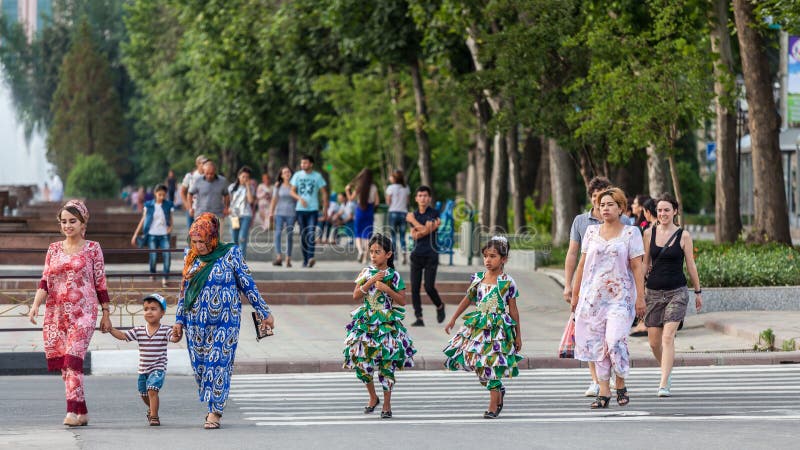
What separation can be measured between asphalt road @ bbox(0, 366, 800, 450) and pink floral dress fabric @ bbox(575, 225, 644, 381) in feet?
1.47

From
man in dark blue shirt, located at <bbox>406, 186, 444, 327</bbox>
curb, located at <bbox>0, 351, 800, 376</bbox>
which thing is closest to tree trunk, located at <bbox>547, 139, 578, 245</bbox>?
man in dark blue shirt, located at <bbox>406, 186, 444, 327</bbox>

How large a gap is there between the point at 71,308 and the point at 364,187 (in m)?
18.1

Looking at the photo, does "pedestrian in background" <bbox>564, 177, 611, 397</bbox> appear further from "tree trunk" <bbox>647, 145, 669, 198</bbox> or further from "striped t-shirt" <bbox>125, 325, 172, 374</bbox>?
"tree trunk" <bbox>647, 145, 669, 198</bbox>

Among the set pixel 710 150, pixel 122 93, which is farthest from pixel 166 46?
pixel 122 93

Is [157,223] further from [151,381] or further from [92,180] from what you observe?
[92,180]

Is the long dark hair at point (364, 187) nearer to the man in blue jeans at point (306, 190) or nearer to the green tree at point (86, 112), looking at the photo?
the man in blue jeans at point (306, 190)

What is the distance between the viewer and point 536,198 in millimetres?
51438

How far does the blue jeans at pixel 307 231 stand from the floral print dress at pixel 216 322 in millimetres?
16257

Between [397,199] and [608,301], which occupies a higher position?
[397,199]

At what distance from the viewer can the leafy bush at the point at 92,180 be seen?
84375 millimetres

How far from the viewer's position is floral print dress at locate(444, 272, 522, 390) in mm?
12125

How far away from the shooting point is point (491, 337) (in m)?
12.2

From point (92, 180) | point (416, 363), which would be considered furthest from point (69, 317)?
point (92, 180)

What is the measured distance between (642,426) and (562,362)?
5625mm
